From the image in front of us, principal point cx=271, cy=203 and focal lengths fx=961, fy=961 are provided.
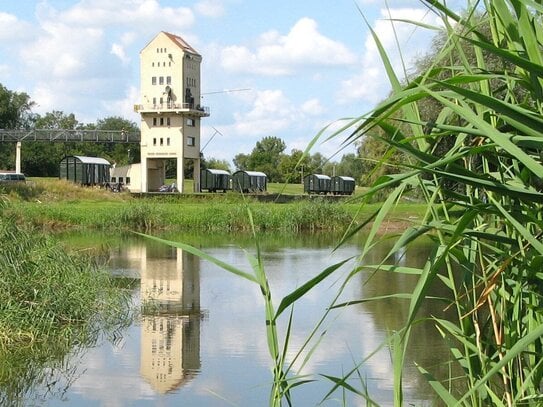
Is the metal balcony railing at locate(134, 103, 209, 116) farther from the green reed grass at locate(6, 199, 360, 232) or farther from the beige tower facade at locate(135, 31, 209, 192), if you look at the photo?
the green reed grass at locate(6, 199, 360, 232)

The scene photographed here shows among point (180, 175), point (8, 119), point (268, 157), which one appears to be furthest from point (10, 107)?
point (180, 175)

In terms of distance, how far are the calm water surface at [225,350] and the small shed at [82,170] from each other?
39024 mm

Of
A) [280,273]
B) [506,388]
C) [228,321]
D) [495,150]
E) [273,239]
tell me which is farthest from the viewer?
[273,239]

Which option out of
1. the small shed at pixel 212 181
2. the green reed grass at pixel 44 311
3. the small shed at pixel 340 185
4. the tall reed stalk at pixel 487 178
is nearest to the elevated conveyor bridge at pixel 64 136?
the small shed at pixel 212 181

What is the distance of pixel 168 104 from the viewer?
60.0m

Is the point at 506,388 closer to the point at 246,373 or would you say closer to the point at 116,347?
the point at 246,373

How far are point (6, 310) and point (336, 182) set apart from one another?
60.0 m

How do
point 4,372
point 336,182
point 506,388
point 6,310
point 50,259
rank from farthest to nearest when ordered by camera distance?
point 336,182 < point 50,259 < point 6,310 < point 4,372 < point 506,388

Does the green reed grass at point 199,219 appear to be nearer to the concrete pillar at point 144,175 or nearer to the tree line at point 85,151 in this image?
the concrete pillar at point 144,175

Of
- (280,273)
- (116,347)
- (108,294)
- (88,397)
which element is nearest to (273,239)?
(280,273)

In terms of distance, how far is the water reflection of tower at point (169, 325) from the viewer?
9.69m

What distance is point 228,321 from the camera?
13.0 metres

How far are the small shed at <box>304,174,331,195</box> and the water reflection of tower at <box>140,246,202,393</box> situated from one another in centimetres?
4502

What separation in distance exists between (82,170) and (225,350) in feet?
158
